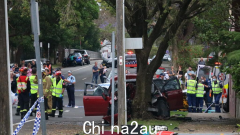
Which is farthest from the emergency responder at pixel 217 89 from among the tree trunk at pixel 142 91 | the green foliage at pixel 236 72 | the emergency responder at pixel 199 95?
the green foliage at pixel 236 72

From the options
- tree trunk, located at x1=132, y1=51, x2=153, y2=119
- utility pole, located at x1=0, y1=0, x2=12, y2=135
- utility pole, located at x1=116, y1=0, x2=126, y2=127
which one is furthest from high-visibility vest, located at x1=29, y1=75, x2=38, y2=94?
utility pole, located at x1=0, y1=0, x2=12, y2=135

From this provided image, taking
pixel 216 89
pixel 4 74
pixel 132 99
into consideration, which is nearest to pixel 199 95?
pixel 216 89

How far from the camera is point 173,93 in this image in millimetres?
15773

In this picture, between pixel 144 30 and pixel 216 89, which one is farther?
pixel 216 89

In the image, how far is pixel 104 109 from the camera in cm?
1404

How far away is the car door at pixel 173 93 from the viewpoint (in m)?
15.7

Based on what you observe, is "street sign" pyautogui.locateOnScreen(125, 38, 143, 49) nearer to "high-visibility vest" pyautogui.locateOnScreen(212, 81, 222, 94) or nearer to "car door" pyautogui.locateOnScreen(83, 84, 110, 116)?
"car door" pyautogui.locateOnScreen(83, 84, 110, 116)

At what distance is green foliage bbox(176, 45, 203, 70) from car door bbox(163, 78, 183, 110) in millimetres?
13216

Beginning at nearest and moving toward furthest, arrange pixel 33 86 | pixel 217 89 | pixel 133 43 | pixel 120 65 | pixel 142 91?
pixel 120 65, pixel 133 43, pixel 142 91, pixel 33 86, pixel 217 89

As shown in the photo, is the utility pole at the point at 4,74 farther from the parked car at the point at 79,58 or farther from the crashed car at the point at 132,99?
the parked car at the point at 79,58

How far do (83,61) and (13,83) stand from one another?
31.5 meters

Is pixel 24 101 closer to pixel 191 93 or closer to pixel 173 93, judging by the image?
pixel 173 93

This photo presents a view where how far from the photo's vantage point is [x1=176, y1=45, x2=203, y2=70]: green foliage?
29.3m

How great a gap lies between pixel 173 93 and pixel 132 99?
1.76 metres
